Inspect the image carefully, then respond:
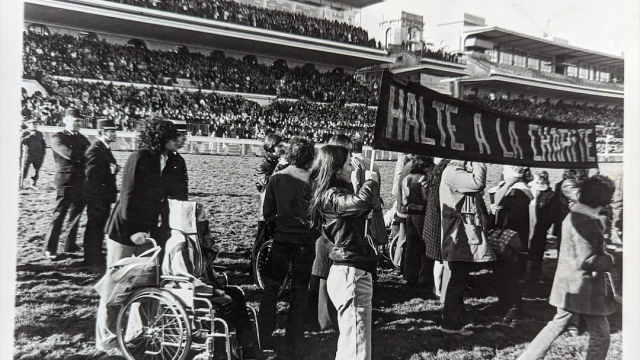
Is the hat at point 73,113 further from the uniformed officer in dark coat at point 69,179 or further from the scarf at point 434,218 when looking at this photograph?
the scarf at point 434,218

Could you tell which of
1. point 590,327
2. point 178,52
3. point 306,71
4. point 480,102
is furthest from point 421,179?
point 178,52

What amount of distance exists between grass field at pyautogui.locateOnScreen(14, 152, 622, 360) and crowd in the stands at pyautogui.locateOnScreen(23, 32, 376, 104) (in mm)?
616

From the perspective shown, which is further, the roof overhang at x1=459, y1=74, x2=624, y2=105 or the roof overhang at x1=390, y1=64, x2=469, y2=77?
the roof overhang at x1=459, y1=74, x2=624, y2=105

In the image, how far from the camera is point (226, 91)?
411 cm

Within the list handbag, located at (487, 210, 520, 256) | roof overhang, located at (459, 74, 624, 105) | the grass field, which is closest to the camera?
the grass field

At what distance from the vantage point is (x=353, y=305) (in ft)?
11.0

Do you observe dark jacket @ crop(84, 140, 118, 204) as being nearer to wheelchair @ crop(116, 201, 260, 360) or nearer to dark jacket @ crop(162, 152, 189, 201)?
dark jacket @ crop(162, 152, 189, 201)

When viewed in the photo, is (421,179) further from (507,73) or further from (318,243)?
(507,73)

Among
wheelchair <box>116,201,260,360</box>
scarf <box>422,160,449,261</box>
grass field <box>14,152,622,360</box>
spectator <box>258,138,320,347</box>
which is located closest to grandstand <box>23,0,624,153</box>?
grass field <box>14,152,622,360</box>

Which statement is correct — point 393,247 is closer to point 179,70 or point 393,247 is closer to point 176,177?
point 176,177

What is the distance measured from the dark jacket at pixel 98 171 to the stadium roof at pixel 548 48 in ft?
12.7

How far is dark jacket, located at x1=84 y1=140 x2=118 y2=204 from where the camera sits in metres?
3.52

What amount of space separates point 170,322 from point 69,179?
1.22 m

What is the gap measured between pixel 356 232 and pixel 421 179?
152 cm
